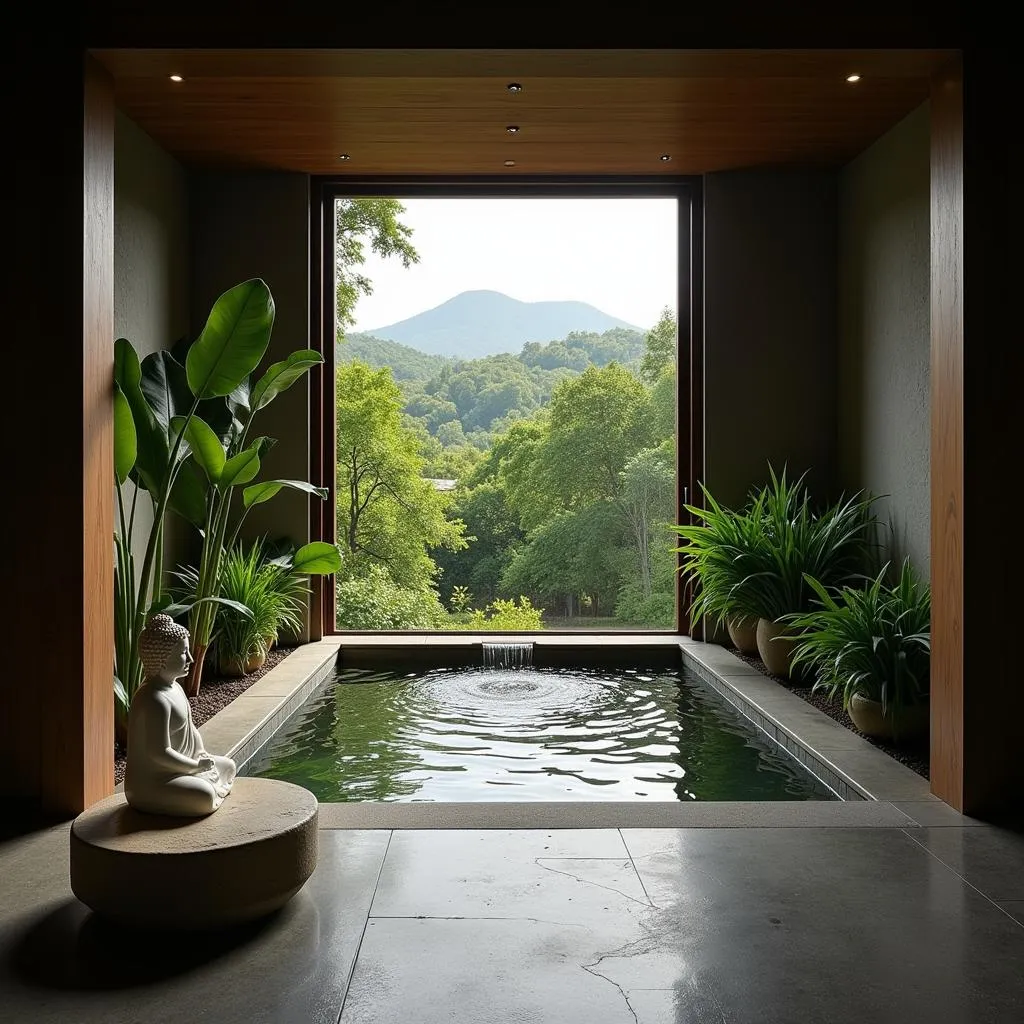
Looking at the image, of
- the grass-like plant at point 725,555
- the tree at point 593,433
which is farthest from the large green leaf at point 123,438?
the tree at point 593,433

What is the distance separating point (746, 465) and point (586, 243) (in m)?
4.42

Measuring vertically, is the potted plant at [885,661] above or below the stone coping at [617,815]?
above

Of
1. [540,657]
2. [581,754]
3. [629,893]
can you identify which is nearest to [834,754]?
[581,754]

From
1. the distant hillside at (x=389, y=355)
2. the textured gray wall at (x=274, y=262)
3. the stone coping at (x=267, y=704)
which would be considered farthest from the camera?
the distant hillside at (x=389, y=355)

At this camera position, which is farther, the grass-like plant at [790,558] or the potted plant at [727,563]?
the potted plant at [727,563]

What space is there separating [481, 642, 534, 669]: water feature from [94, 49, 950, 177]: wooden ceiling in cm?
314

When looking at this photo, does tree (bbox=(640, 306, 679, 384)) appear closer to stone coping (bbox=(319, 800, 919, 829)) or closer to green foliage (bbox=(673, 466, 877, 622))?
green foliage (bbox=(673, 466, 877, 622))

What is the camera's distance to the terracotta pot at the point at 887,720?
4.30m

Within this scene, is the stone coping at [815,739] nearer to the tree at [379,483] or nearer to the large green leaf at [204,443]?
the large green leaf at [204,443]

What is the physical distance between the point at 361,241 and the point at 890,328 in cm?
474

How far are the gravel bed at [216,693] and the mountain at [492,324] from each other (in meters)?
4.45
